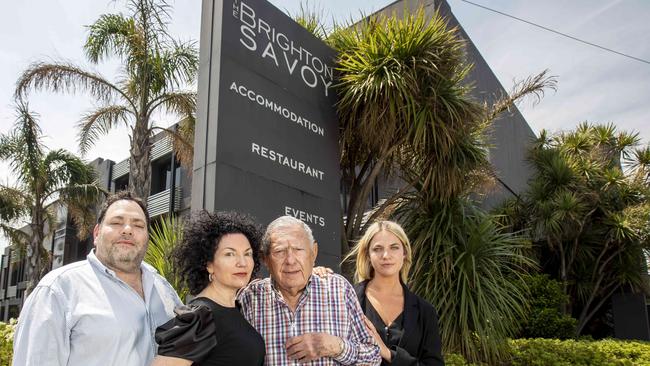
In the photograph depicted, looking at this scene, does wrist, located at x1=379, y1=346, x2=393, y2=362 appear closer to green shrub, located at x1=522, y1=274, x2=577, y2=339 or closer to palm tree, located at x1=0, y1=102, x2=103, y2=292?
green shrub, located at x1=522, y1=274, x2=577, y2=339

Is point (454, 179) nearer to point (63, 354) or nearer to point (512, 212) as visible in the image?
point (63, 354)

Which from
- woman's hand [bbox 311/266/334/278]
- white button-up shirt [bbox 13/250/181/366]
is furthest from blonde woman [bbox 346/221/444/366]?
white button-up shirt [bbox 13/250/181/366]

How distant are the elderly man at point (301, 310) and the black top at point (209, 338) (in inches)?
8.8

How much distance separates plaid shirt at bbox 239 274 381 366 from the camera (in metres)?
2.32

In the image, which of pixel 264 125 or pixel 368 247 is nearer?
pixel 368 247

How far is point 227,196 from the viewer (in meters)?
3.99

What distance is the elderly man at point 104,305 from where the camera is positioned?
1.90m

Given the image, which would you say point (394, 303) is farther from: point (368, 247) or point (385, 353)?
point (385, 353)

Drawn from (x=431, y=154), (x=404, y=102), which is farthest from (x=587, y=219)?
(x=404, y=102)

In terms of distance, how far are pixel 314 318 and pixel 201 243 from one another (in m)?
0.59

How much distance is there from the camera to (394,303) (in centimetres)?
296

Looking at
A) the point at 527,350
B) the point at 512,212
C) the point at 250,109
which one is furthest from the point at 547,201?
the point at 250,109

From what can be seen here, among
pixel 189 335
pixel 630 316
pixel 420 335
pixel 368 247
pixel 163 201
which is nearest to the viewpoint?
pixel 189 335

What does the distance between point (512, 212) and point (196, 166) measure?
40.4 ft
